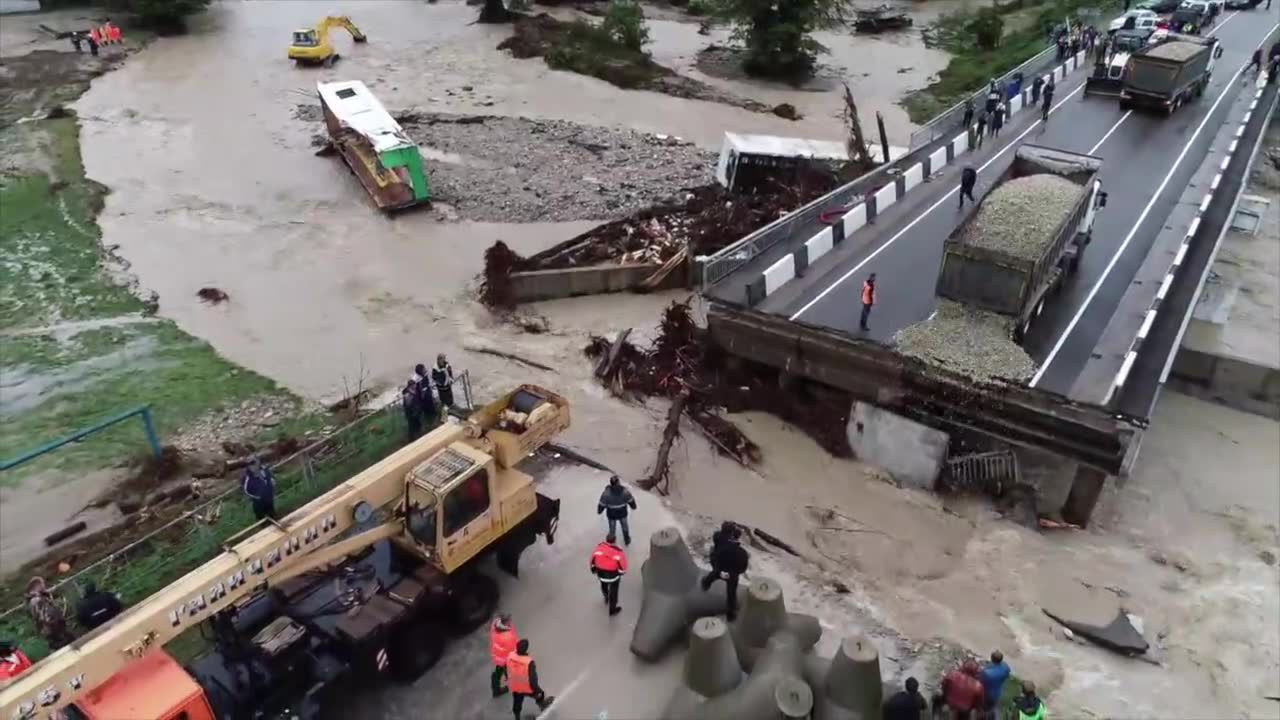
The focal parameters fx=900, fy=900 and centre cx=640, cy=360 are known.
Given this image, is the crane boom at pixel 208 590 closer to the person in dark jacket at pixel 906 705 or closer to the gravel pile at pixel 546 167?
the person in dark jacket at pixel 906 705

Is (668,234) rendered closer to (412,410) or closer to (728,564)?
(412,410)

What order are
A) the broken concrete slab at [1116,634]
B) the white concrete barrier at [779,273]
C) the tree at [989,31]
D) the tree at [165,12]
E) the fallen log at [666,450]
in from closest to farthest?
the broken concrete slab at [1116,634] → the fallen log at [666,450] → the white concrete barrier at [779,273] → the tree at [989,31] → the tree at [165,12]

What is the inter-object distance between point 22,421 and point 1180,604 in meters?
20.8

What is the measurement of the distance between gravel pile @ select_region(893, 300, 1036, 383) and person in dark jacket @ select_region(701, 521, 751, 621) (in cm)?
544

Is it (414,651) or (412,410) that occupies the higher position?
(412,410)

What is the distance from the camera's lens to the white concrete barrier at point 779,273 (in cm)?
1816

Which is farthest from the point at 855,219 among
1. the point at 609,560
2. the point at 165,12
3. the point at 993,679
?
the point at 165,12

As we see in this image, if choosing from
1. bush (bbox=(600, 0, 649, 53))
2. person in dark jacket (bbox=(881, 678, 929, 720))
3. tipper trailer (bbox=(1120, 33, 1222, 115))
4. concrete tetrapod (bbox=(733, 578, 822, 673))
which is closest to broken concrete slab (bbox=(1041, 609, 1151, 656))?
person in dark jacket (bbox=(881, 678, 929, 720))

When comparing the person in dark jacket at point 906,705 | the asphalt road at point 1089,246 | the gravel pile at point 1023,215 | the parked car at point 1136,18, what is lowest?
the person in dark jacket at point 906,705

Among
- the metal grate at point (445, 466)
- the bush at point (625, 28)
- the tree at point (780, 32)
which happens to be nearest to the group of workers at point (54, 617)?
the metal grate at point (445, 466)

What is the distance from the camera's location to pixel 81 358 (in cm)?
1973

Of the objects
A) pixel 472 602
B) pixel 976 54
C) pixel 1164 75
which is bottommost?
pixel 976 54

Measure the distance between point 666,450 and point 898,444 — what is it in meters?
4.11

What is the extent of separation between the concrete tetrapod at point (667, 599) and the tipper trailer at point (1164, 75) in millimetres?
24339
